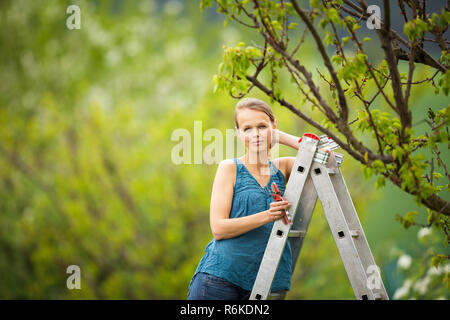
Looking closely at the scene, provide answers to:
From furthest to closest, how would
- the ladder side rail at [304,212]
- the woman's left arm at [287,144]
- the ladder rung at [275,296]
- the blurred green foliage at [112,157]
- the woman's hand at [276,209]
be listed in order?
the blurred green foliage at [112,157] < the woman's left arm at [287,144] < the ladder side rail at [304,212] < the ladder rung at [275,296] < the woman's hand at [276,209]

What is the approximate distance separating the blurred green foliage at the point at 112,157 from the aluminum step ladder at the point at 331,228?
3.73 metres

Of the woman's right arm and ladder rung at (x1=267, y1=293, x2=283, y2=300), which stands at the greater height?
the woman's right arm

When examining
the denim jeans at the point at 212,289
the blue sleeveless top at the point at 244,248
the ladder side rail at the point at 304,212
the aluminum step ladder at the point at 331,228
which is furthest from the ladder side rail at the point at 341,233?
the denim jeans at the point at 212,289

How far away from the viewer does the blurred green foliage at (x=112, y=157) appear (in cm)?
589

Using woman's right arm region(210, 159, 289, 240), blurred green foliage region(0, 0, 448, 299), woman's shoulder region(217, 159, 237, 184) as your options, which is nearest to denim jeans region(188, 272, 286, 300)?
woman's right arm region(210, 159, 289, 240)

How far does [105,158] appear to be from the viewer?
605cm

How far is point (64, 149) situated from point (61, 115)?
607 mm

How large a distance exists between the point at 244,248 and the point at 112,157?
434 cm

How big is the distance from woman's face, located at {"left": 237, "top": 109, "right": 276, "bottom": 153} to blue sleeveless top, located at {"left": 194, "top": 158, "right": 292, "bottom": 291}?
0.35 ft

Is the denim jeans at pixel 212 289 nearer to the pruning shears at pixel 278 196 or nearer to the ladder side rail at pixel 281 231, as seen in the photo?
the ladder side rail at pixel 281 231

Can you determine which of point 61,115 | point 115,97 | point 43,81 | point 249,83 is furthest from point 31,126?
point 249,83

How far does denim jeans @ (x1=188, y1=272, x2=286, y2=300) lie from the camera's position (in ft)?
6.38

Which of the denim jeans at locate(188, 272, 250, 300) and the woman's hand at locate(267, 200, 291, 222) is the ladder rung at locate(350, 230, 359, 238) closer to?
the woman's hand at locate(267, 200, 291, 222)

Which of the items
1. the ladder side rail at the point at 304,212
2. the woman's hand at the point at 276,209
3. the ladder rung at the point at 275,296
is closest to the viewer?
the woman's hand at the point at 276,209
